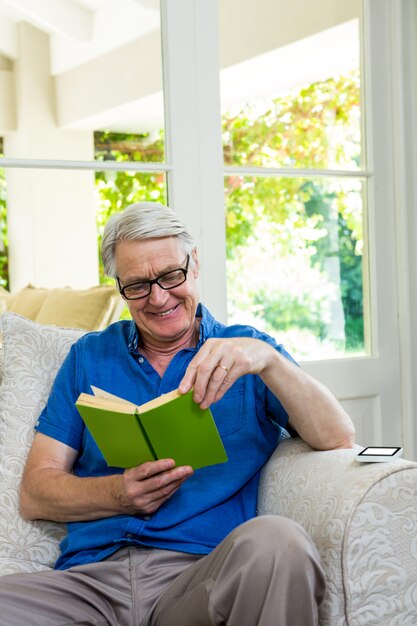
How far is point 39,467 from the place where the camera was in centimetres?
185

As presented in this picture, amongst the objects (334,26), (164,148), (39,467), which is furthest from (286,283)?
(39,467)

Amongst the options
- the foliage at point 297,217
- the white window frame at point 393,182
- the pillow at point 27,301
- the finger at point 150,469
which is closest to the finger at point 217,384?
the finger at point 150,469

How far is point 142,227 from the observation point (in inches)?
74.5

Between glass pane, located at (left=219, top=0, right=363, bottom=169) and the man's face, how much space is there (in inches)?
36.8

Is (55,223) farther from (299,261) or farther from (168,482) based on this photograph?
(168,482)

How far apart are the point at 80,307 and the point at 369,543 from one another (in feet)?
4.04

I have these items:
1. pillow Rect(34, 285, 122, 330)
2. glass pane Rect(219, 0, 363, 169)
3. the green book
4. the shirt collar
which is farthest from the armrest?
glass pane Rect(219, 0, 363, 169)

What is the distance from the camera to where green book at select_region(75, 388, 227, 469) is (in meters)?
1.53

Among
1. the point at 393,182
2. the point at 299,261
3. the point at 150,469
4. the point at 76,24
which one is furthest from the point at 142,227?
the point at 393,182

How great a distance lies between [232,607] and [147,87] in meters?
1.69

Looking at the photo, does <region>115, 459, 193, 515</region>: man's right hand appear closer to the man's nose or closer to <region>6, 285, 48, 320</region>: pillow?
the man's nose

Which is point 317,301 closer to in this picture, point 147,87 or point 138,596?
point 147,87

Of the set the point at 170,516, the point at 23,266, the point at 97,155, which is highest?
the point at 97,155

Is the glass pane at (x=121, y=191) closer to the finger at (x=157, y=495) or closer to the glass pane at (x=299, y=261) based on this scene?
the glass pane at (x=299, y=261)
